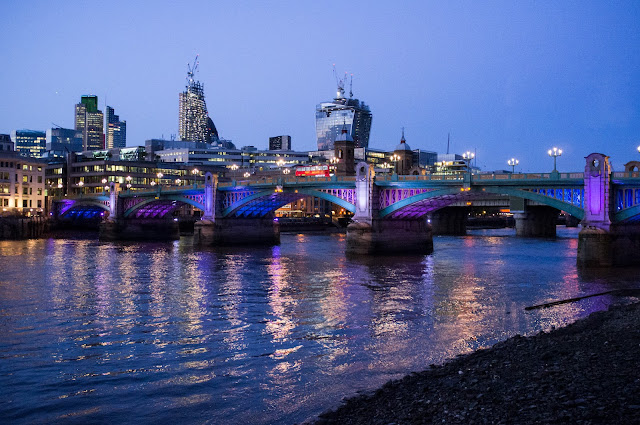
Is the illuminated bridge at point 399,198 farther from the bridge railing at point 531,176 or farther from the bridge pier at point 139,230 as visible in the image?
the bridge pier at point 139,230

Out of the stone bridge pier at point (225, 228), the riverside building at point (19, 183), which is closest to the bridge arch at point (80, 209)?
the riverside building at point (19, 183)

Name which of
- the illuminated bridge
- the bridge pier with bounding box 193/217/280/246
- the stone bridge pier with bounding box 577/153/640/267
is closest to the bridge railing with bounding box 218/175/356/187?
the illuminated bridge

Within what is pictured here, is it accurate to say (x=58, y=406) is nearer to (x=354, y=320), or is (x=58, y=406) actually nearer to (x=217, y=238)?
(x=354, y=320)

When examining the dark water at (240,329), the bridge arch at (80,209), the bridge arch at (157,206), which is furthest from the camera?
the bridge arch at (80,209)

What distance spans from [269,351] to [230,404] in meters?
5.87

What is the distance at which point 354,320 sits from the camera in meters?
28.1

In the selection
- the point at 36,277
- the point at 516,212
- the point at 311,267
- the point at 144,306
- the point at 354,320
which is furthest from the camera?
the point at 516,212

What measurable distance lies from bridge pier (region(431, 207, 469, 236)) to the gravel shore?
334ft

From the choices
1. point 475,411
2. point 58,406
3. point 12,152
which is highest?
point 12,152

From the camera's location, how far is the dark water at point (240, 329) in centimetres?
1639

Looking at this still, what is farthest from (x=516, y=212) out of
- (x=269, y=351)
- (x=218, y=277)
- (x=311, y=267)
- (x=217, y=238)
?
(x=269, y=351)

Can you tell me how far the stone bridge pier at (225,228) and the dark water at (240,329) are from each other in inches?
1104

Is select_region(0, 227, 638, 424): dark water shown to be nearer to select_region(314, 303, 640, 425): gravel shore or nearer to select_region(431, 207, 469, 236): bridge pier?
select_region(314, 303, 640, 425): gravel shore

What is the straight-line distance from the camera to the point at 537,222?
10662 centimetres
